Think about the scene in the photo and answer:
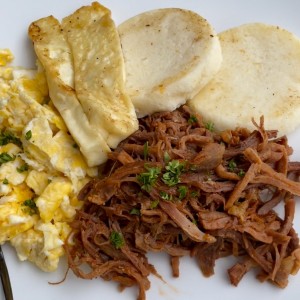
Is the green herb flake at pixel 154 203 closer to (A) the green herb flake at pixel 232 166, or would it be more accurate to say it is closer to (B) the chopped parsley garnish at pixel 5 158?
(A) the green herb flake at pixel 232 166

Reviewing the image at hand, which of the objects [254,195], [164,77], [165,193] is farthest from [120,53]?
[254,195]

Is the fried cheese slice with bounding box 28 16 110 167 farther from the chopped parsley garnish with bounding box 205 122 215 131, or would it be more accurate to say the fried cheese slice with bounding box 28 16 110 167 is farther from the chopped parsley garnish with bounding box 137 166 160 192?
the chopped parsley garnish with bounding box 205 122 215 131

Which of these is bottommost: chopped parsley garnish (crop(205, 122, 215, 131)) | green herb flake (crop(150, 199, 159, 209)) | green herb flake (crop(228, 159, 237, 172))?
green herb flake (crop(150, 199, 159, 209))

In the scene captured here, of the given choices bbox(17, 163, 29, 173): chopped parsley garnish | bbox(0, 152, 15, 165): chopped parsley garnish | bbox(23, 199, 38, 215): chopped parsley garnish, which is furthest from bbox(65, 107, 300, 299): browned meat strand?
bbox(0, 152, 15, 165): chopped parsley garnish

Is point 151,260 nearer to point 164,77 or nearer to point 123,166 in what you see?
point 123,166

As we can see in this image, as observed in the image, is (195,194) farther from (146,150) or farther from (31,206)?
→ (31,206)

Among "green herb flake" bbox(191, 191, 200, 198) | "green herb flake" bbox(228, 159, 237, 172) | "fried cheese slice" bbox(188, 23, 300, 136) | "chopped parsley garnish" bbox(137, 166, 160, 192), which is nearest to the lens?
"chopped parsley garnish" bbox(137, 166, 160, 192)

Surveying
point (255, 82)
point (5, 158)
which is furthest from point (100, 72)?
point (255, 82)
